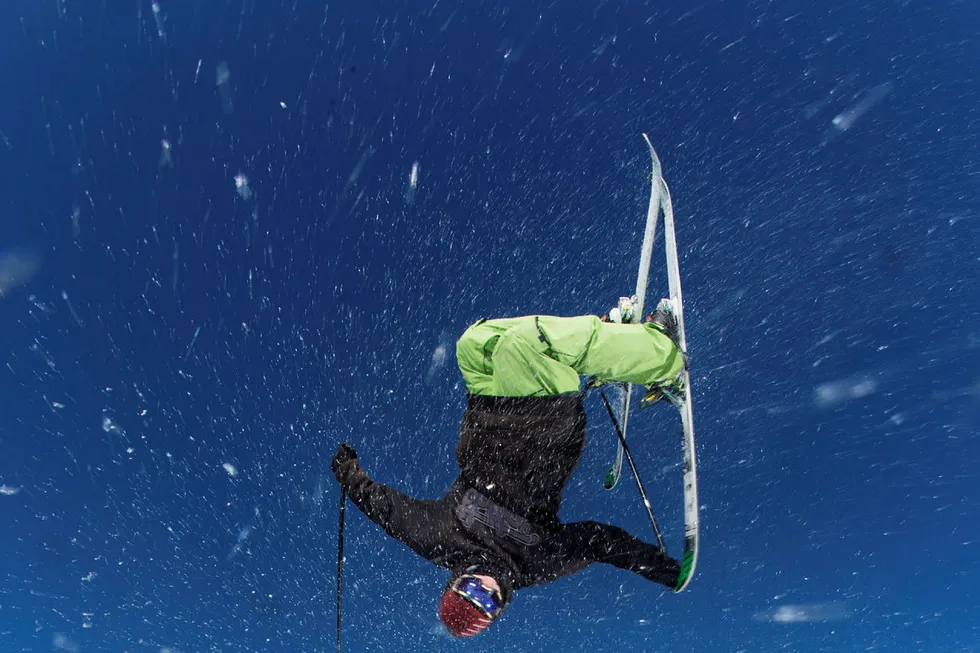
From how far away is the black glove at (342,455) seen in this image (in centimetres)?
375

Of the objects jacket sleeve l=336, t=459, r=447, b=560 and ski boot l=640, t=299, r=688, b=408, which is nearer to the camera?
jacket sleeve l=336, t=459, r=447, b=560

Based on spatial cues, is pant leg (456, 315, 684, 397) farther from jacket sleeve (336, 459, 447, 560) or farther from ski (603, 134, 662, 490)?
ski (603, 134, 662, 490)

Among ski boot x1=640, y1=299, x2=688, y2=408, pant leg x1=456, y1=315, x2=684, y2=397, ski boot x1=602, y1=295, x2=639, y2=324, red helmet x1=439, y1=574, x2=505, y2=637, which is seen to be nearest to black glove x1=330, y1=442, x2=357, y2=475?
pant leg x1=456, y1=315, x2=684, y2=397

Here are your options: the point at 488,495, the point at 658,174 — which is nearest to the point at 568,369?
the point at 488,495

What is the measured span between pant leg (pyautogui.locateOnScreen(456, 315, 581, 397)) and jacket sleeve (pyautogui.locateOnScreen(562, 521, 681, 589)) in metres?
0.82

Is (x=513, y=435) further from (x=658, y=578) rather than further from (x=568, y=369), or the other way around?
(x=658, y=578)

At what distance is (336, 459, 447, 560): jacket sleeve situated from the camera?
346 centimetres

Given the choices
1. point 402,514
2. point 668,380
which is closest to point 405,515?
point 402,514

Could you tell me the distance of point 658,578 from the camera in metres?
3.69

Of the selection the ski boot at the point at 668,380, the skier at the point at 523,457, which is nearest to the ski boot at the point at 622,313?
the ski boot at the point at 668,380

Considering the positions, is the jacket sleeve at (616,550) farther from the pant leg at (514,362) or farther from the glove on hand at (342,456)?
the glove on hand at (342,456)

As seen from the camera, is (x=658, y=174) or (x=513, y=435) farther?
(x=658, y=174)

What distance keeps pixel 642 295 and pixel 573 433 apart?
1.65 meters

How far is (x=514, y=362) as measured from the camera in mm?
3307
